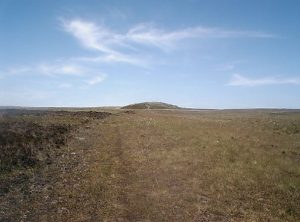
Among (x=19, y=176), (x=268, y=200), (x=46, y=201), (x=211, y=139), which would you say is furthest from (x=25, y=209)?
(x=211, y=139)

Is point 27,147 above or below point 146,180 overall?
above

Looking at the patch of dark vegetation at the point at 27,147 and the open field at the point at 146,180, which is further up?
the patch of dark vegetation at the point at 27,147

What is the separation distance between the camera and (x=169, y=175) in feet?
73.9

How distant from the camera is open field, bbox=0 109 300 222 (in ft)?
53.5

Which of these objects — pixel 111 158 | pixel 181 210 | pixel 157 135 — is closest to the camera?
pixel 181 210

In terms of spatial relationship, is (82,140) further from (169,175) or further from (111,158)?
(169,175)

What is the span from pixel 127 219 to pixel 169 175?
749 cm

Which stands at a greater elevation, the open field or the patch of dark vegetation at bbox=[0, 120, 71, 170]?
the patch of dark vegetation at bbox=[0, 120, 71, 170]

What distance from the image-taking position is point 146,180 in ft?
69.5

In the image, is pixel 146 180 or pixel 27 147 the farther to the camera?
pixel 27 147

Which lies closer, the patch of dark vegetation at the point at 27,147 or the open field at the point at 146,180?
the open field at the point at 146,180

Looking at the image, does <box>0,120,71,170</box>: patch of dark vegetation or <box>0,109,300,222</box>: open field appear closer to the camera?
<box>0,109,300,222</box>: open field

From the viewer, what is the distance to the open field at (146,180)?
642 inches

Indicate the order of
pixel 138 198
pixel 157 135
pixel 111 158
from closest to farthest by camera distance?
1. pixel 138 198
2. pixel 111 158
3. pixel 157 135
